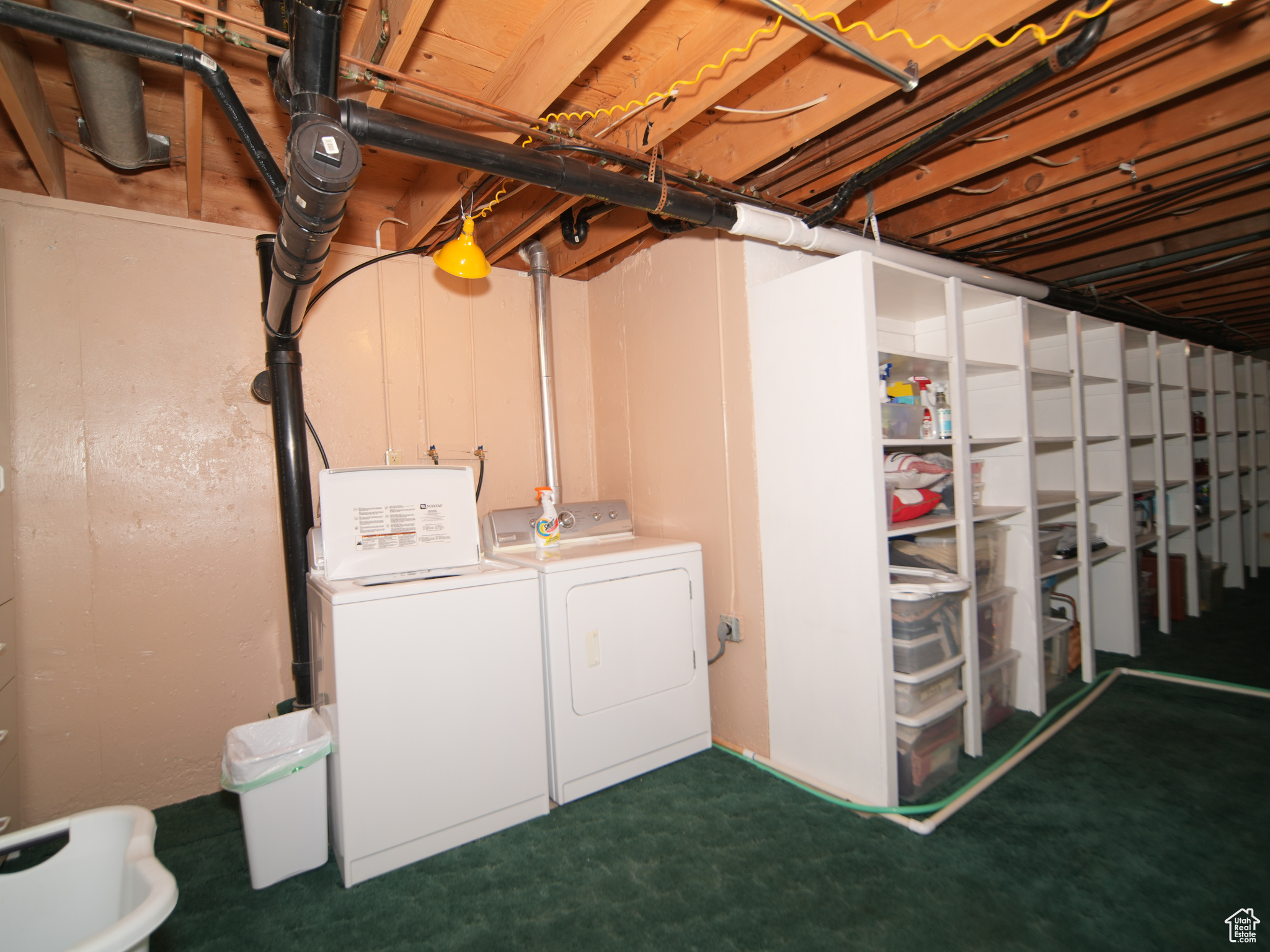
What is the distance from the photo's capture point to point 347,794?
1856 mm

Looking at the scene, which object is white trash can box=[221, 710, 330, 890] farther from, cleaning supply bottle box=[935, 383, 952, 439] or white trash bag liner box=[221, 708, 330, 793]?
cleaning supply bottle box=[935, 383, 952, 439]

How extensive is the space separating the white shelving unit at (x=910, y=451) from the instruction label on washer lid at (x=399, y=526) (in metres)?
1.31

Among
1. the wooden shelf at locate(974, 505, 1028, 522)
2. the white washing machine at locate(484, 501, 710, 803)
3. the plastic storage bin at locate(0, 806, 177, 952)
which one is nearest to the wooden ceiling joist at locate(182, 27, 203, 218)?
the white washing machine at locate(484, 501, 710, 803)

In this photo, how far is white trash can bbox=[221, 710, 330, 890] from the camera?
183 cm

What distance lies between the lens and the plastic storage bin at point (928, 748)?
2148 mm

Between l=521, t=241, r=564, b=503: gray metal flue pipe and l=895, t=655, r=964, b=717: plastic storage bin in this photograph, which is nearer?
l=895, t=655, r=964, b=717: plastic storage bin

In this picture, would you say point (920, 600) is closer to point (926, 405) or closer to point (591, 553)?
point (926, 405)

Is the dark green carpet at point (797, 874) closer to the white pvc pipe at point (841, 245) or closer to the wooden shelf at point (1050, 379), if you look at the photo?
the wooden shelf at point (1050, 379)

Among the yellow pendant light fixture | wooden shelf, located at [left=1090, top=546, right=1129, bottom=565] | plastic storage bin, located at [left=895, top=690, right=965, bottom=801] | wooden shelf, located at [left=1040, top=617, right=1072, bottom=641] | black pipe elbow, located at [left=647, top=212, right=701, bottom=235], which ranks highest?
black pipe elbow, located at [left=647, top=212, right=701, bottom=235]

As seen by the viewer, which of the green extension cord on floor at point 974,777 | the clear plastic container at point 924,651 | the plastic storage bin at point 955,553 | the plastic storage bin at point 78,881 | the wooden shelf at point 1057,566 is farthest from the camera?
the wooden shelf at point 1057,566

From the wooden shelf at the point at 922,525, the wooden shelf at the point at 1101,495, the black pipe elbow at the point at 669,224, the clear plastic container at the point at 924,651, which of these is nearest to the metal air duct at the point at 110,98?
the black pipe elbow at the point at 669,224

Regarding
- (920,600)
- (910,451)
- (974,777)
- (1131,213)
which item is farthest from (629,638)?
(1131,213)

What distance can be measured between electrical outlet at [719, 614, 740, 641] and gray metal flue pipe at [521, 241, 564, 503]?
1.06 metres

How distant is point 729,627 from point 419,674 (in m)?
1.32
